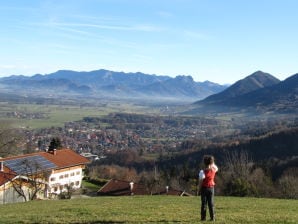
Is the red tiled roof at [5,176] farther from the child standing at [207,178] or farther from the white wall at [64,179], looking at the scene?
the child standing at [207,178]

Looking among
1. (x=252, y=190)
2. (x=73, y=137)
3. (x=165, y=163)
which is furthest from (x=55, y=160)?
(x=73, y=137)

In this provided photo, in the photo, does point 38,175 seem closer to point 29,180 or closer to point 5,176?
point 29,180

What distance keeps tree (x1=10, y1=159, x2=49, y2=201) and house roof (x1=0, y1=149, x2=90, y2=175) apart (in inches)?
105

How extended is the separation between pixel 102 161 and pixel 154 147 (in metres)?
34.1

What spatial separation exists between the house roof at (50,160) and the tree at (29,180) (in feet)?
8.75

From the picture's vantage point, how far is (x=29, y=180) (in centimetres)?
3591

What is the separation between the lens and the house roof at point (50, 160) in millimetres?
43278

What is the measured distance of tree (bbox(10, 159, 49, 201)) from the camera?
118 ft

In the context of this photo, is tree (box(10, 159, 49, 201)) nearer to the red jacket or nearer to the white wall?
the white wall

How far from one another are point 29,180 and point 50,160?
→ 14.2 m

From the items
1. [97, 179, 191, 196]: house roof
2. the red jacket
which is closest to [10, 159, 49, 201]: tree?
[97, 179, 191, 196]: house roof

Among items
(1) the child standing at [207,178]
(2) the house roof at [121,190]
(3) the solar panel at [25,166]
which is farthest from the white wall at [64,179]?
(1) the child standing at [207,178]

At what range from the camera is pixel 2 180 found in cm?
3794

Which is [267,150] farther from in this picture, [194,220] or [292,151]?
[194,220]
